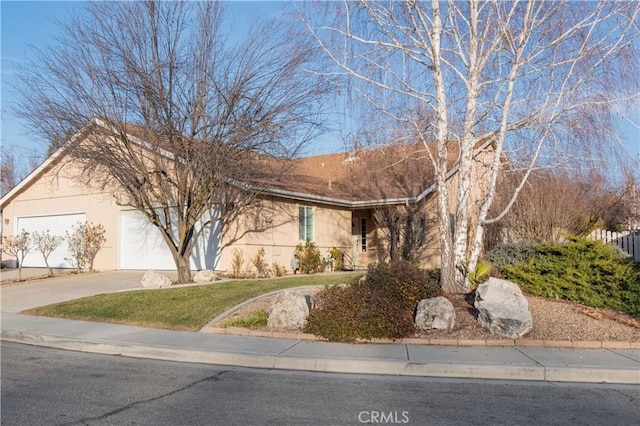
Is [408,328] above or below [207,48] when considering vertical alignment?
below

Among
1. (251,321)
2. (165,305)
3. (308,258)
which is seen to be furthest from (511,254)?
(308,258)

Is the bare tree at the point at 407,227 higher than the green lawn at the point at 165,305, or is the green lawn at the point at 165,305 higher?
the bare tree at the point at 407,227

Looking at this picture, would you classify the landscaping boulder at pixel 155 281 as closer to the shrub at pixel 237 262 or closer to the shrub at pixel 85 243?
the shrub at pixel 237 262

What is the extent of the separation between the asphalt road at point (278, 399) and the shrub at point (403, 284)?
297cm

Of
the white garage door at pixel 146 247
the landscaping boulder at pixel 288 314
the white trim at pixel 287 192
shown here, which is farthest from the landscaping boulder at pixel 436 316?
the white garage door at pixel 146 247

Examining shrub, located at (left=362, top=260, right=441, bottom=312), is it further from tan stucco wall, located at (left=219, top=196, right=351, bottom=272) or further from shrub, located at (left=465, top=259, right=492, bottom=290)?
tan stucco wall, located at (left=219, top=196, right=351, bottom=272)

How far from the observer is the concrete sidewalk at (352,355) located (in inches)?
309

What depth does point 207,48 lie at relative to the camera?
15375 mm

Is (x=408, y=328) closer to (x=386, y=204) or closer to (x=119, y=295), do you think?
(x=119, y=295)

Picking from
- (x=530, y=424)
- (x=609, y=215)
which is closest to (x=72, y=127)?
(x=530, y=424)

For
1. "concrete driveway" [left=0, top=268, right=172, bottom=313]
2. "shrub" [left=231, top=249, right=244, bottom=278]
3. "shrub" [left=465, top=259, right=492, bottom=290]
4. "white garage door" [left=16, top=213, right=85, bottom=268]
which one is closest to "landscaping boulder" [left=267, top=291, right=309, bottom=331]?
"shrub" [left=465, top=259, right=492, bottom=290]

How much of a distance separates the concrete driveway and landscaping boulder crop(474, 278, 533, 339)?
10732mm

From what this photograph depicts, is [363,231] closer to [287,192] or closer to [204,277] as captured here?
[287,192]

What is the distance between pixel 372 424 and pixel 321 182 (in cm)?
2031
